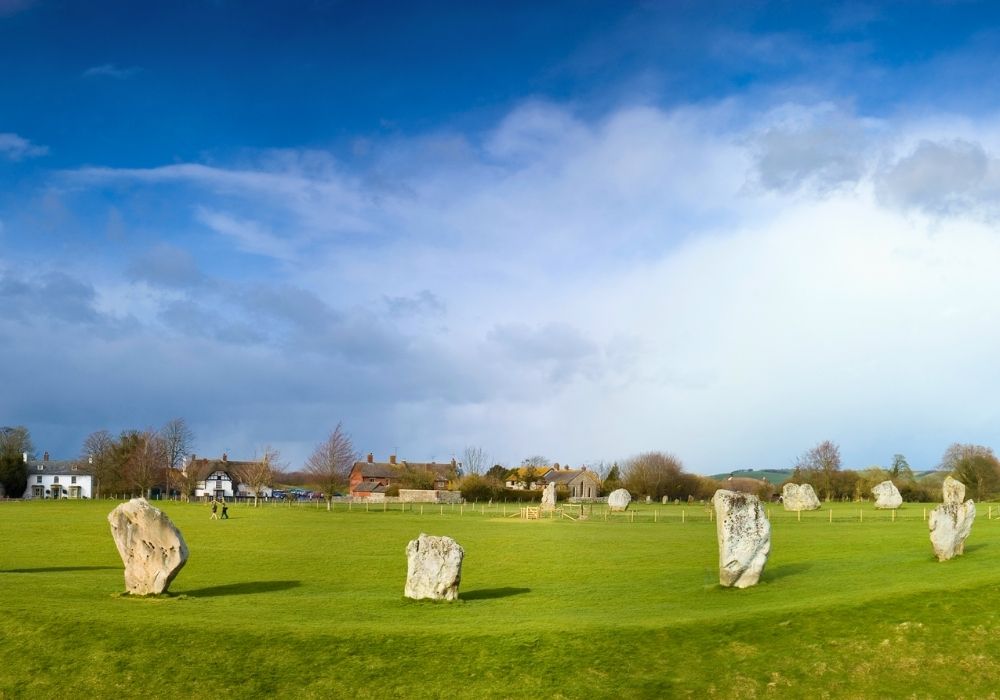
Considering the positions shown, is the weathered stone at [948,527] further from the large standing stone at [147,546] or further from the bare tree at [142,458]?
the bare tree at [142,458]

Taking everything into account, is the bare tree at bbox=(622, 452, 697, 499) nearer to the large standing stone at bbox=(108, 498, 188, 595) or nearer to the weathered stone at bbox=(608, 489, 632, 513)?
the weathered stone at bbox=(608, 489, 632, 513)

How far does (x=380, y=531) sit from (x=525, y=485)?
7767 centimetres

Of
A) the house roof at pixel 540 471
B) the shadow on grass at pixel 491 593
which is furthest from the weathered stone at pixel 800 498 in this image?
the house roof at pixel 540 471

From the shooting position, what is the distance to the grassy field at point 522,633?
2241 cm

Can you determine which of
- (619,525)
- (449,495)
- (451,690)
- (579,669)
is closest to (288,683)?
(451,690)

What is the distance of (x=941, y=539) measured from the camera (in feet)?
121

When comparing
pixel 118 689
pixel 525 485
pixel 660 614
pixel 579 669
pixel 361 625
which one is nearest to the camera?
pixel 118 689

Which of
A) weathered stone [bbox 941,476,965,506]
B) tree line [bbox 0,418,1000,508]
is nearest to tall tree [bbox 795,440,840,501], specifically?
tree line [bbox 0,418,1000,508]

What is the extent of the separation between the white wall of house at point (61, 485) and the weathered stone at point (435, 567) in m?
139

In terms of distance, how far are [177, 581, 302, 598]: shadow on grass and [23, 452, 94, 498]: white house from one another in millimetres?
130759

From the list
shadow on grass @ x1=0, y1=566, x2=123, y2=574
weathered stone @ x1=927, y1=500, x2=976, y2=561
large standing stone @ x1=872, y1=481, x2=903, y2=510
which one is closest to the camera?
weathered stone @ x1=927, y1=500, x2=976, y2=561

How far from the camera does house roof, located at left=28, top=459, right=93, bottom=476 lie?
501 ft

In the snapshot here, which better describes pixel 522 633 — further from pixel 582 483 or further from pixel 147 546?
pixel 582 483

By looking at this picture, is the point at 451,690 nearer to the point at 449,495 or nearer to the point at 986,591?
the point at 986,591
